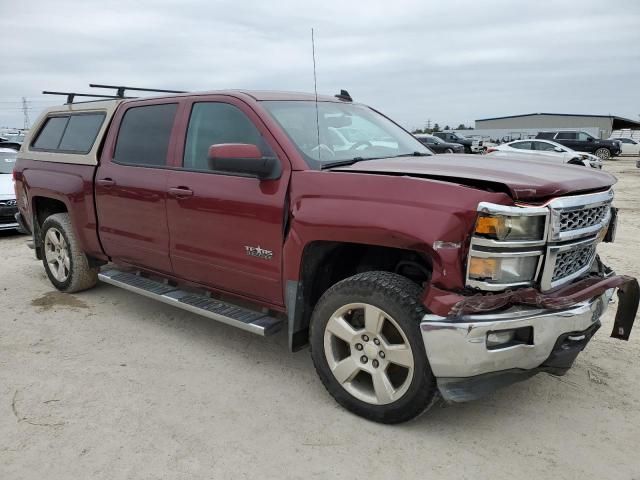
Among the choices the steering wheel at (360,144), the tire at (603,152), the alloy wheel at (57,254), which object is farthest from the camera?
the tire at (603,152)

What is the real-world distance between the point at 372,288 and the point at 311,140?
118cm

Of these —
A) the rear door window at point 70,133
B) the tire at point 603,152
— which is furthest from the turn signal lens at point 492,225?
the tire at point 603,152

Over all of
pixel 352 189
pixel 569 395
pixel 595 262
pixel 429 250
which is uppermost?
pixel 352 189

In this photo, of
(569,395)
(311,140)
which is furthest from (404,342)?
(311,140)

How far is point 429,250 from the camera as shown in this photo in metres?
2.72

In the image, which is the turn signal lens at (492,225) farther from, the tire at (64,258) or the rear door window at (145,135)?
the tire at (64,258)

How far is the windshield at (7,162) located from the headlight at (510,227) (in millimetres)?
9743

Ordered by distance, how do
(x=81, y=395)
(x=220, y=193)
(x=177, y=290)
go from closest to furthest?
(x=81, y=395) → (x=220, y=193) → (x=177, y=290)

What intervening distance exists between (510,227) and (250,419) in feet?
5.79

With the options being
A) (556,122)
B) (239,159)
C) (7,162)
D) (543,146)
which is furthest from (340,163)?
(556,122)

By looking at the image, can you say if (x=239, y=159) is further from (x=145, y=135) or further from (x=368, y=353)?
(x=145, y=135)

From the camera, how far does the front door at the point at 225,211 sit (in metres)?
3.47

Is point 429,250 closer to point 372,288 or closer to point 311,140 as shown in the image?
point 372,288

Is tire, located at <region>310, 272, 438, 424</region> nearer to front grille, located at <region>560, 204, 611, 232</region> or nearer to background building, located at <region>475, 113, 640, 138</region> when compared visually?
front grille, located at <region>560, 204, 611, 232</region>
